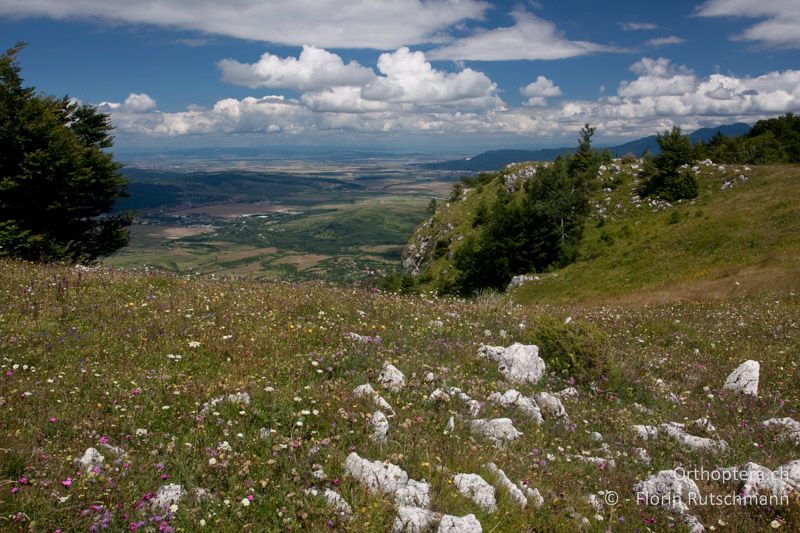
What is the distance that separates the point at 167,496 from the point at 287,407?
1970 mm

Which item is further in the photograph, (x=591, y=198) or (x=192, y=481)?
(x=591, y=198)

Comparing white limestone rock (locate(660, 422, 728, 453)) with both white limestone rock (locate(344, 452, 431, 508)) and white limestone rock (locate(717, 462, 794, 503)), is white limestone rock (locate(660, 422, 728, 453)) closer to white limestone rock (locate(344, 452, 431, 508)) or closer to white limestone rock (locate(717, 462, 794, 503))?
white limestone rock (locate(717, 462, 794, 503))

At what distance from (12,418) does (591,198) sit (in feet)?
195

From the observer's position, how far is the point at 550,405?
27.6 feet

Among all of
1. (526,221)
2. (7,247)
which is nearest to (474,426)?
(7,247)

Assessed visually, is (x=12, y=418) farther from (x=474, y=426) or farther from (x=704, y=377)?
(x=704, y=377)

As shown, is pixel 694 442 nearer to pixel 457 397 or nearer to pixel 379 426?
pixel 457 397

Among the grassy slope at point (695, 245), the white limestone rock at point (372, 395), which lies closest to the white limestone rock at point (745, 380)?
the white limestone rock at point (372, 395)

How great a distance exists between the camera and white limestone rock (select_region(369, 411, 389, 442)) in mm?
→ 6292

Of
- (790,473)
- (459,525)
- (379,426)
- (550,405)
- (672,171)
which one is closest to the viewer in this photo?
(459,525)

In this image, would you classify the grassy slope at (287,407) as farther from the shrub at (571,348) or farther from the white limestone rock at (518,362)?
the white limestone rock at (518,362)

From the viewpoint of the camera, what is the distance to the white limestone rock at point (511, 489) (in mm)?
5543

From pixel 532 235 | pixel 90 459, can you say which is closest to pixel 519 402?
pixel 90 459

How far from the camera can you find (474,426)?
7051 mm
